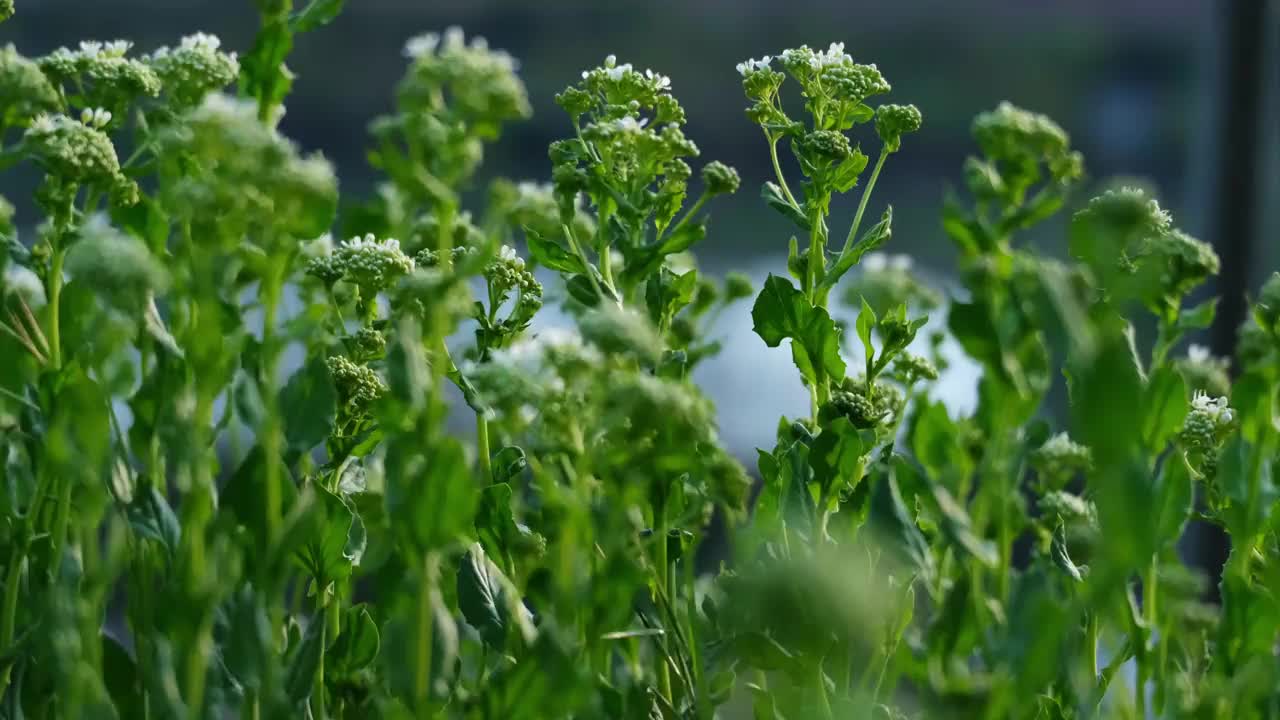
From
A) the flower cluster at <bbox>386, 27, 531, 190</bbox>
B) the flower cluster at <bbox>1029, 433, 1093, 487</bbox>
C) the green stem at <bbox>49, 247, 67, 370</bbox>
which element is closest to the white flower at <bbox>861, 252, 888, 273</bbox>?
the flower cluster at <bbox>1029, 433, 1093, 487</bbox>

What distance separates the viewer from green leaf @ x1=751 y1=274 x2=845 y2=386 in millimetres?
635

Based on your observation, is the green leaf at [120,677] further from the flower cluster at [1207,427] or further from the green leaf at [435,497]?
the flower cluster at [1207,427]

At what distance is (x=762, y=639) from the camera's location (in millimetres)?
532

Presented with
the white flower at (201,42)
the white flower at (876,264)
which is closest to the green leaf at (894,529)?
the white flower at (876,264)

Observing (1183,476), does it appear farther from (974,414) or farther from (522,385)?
(522,385)

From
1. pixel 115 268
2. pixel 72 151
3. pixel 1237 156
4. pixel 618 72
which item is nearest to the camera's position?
pixel 115 268

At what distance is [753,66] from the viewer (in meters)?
0.69

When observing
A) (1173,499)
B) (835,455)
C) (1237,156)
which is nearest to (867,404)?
(835,455)

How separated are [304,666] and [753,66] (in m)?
0.36

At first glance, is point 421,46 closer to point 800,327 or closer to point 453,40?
point 453,40

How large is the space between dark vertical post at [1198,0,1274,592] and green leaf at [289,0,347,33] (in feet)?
5.59

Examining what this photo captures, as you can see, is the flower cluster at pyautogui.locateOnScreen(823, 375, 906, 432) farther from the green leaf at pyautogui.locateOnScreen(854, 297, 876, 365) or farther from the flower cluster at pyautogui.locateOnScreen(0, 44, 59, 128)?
the flower cluster at pyautogui.locateOnScreen(0, 44, 59, 128)

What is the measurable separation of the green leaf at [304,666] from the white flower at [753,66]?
333 mm

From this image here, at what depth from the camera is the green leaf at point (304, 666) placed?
51cm
